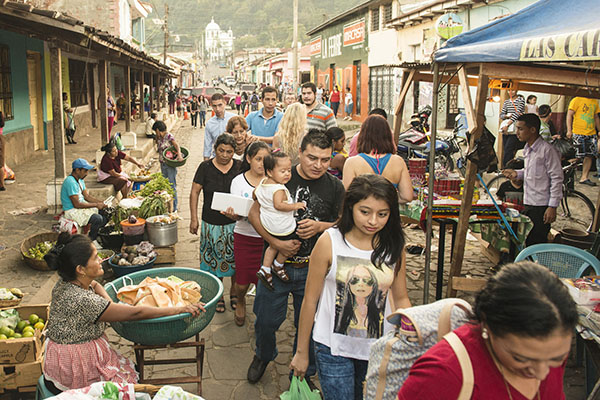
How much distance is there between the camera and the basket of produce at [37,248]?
656 centimetres

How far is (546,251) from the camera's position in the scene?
4.84 meters

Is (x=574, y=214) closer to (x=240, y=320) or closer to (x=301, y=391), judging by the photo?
(x=240, y=320)

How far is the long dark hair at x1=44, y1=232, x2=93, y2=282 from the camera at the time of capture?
3162 millimetres

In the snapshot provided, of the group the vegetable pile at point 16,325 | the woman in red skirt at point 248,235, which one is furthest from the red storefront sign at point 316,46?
the vegetable pile at point 16,325

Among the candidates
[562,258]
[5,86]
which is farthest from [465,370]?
[5,86]

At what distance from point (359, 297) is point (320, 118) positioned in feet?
15.5

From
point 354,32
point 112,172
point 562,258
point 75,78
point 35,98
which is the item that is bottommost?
point 562,258

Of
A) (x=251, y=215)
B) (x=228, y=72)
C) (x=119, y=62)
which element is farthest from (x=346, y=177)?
(x=228, y=72)

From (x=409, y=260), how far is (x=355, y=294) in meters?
4.89

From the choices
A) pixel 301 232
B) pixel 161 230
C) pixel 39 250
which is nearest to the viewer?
pixel 301 232

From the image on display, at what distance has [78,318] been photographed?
319 centimetres

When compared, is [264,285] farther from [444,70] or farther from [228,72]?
[228,72]

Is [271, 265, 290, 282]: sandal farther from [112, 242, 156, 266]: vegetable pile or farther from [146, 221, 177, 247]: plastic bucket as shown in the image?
[146, 221, 177, 247]: plastic bucket

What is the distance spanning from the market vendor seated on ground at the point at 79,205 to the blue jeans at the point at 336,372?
5.44 metres
